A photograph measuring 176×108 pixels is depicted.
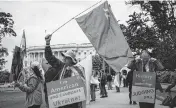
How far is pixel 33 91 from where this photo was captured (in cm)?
548

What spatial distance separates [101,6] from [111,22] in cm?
44

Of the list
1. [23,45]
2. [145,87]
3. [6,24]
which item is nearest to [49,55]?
[23,45]

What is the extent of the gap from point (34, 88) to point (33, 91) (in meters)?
0.06

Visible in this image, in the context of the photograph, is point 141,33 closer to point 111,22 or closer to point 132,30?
point 132,30

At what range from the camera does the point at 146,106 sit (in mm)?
6180

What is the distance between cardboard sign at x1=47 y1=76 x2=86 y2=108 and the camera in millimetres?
4926

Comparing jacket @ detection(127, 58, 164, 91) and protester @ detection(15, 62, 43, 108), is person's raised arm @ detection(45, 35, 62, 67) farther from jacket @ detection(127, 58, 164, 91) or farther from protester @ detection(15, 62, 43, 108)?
jacket @ detection(127, 58, 164, 91)

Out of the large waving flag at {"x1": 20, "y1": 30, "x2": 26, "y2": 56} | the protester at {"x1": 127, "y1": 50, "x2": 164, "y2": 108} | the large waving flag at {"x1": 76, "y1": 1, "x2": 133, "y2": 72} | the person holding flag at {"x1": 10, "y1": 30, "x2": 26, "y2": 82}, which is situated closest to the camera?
the person holding flag at {"x1": 10, "y1": 30, "x2": 26, "y2": 82}

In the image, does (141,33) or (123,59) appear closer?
(123,59)

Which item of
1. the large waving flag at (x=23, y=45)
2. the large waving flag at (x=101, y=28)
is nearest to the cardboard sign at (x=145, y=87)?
the large waving flag at (x=101, y=28)

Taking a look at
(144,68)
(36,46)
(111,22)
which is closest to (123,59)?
(144,68)

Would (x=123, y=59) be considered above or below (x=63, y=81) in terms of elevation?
above

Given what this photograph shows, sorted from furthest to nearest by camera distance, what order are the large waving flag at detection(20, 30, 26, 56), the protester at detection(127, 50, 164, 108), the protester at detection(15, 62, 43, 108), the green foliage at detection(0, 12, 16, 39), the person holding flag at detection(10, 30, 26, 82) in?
the green foliage at detection(0, 12, 16, 39) < the protester at detection(127, 50, 164, 108) < the large waving flag at detection(20, 30, 26, 56) < the protester at detection(15, 62, 43, 108) < the person holding flag at detection(10, 30, 26, 82)

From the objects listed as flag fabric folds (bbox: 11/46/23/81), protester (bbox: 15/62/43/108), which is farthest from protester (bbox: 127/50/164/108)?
flag fabric folds (bbox: 11/46/23/81)
